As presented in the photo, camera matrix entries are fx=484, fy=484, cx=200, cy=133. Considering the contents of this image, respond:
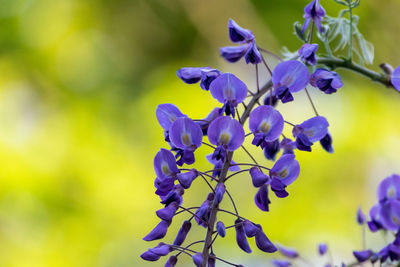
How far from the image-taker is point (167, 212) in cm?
48

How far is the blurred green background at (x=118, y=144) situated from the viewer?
7.45 feet

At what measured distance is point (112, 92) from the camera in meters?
2.80

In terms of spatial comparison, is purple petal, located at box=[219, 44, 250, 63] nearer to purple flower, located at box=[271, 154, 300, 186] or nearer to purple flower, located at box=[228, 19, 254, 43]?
purple flower, located at box=[228, 19, 254, 43]

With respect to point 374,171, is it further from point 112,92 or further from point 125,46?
point 125,46

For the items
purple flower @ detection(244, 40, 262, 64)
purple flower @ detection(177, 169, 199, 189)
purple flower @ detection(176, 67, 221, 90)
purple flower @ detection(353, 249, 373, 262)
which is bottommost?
purple flower @ detection(353, 249, 373, 262)

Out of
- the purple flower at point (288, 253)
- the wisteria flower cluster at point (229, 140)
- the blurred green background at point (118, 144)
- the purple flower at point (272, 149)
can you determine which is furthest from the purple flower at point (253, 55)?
the blurred green background at point (118, 144)

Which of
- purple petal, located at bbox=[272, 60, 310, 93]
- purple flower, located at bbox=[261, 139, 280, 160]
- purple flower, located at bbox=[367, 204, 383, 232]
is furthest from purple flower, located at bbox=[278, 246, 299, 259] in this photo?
purple petal, located at bbox=[272, 60, 310, 93]

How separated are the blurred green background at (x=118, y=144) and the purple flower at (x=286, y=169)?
1.50 metres

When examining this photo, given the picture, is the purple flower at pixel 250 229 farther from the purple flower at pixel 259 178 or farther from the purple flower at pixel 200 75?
the purple flower at pixel 200 75

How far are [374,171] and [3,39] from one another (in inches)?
87.4

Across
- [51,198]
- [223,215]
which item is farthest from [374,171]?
[51,198]

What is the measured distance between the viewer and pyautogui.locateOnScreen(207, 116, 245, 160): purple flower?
1.50 feet

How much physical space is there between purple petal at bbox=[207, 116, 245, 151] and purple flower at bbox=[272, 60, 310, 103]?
0.06 metres

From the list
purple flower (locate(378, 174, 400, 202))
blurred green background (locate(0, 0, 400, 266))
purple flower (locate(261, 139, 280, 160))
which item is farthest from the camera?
blurred green background (locate(0, 0, 400, 266))
